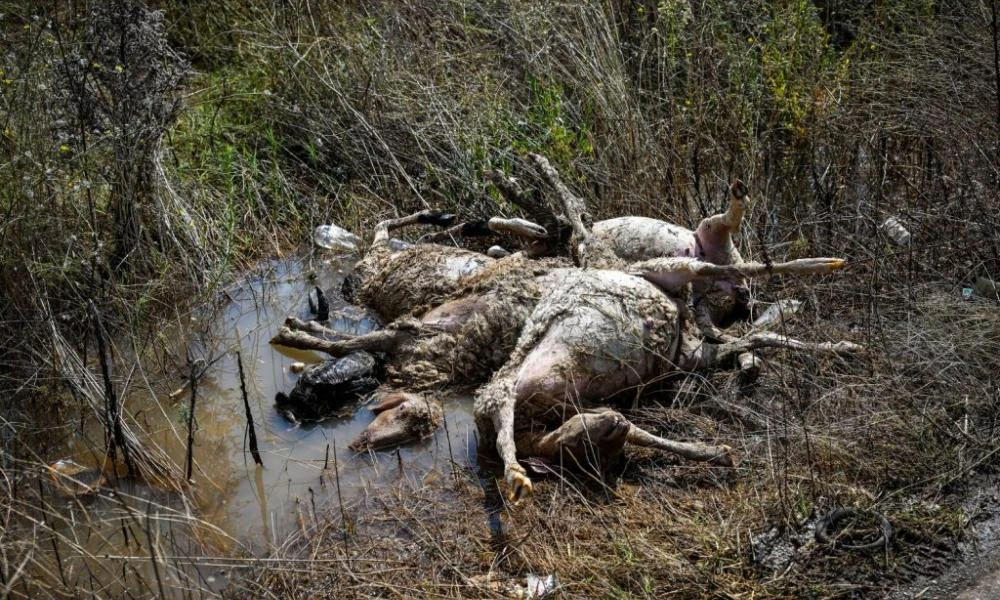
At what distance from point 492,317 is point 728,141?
178cm

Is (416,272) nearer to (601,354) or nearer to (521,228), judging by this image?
(521,228)

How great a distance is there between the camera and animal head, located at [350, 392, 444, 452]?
4.05 m

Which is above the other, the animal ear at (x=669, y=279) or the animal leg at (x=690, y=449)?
the animal ear at (x=669, y=279)

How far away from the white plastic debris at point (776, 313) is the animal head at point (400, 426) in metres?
1.48

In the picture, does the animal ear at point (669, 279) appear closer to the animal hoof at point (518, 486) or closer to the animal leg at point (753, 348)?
the animal leg at point (753, 348)

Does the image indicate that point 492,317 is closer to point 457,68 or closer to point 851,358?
point 851,358

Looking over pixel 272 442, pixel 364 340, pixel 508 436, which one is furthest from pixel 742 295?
pixel 272 442

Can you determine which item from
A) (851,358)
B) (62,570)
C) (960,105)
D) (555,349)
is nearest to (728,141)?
(960,105)

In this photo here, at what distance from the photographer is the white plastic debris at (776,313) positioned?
4.33 m

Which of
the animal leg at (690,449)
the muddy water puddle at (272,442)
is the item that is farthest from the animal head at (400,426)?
the animal leg at (690,449)

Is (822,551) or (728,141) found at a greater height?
(728,141)

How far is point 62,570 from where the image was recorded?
120 inches

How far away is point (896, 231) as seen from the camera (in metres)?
4.55

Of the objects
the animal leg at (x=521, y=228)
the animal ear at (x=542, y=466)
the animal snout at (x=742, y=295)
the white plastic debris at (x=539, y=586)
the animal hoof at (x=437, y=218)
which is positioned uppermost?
the animal leg at (x=521, y=228)
